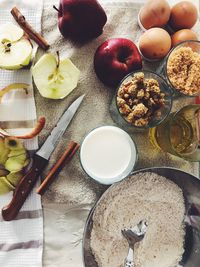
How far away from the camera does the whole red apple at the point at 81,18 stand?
85 cm

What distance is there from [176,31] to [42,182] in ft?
1.32

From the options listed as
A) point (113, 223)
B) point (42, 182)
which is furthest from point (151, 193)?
point (42, 182)

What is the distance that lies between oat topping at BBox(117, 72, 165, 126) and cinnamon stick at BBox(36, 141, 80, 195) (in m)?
0.13

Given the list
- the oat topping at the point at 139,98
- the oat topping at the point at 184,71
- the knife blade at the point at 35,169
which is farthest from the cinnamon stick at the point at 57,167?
the oat topping at the point at 184,71

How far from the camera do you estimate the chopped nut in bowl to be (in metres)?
0.82

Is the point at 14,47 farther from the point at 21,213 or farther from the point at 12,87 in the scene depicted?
the point at 21,213

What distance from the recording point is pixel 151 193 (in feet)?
2.90

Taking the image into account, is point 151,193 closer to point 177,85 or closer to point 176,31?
point 177,85

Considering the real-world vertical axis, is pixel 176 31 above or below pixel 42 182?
above

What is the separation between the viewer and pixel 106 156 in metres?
0.87

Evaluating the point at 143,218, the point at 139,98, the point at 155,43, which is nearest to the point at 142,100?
the point at 139,98

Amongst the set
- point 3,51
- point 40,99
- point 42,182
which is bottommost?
point 42,182

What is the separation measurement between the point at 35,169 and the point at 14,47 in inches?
9.2

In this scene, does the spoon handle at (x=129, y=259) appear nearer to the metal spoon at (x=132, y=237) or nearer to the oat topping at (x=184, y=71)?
the metal spoon at (x=132, y=237)
